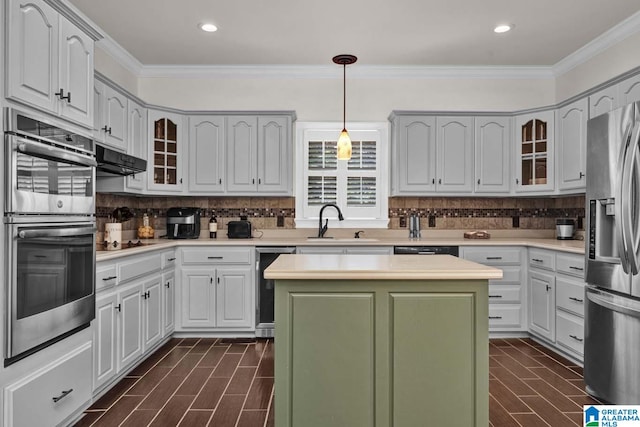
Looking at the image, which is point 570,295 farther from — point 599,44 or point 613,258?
point 599,44

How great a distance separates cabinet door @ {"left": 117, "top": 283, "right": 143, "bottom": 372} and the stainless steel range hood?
88 cm

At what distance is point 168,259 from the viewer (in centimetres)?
375

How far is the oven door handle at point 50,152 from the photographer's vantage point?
188 centimetres

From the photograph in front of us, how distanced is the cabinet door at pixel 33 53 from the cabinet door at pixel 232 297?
2188mm

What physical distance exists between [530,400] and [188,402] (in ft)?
7.00

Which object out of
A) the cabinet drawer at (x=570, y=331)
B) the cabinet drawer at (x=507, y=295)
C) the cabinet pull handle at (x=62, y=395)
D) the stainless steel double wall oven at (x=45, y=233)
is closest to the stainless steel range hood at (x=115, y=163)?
the stainless steel double wall oven at (x=45, y=233)

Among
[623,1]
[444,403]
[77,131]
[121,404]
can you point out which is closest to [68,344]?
[121,404]

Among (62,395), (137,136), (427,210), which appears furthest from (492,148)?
(62,395)

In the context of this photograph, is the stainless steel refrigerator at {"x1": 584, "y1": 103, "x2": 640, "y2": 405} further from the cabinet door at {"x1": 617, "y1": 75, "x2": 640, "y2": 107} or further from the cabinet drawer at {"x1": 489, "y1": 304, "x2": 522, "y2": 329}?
the cabinet drawer at {"x1": 489, "y1": 304, "x2": 522, "y2": 329}

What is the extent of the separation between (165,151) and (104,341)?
205 cm

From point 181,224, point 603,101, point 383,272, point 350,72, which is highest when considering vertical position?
point 350,72

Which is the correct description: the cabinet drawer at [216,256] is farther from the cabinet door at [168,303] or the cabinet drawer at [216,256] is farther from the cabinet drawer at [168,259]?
the cabinet door at [168,303]

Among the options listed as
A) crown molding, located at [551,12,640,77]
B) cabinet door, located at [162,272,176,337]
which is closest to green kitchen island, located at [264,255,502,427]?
cabinet door, located at [162,272,176,337]

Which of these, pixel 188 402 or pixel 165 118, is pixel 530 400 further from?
pixel 165 118
